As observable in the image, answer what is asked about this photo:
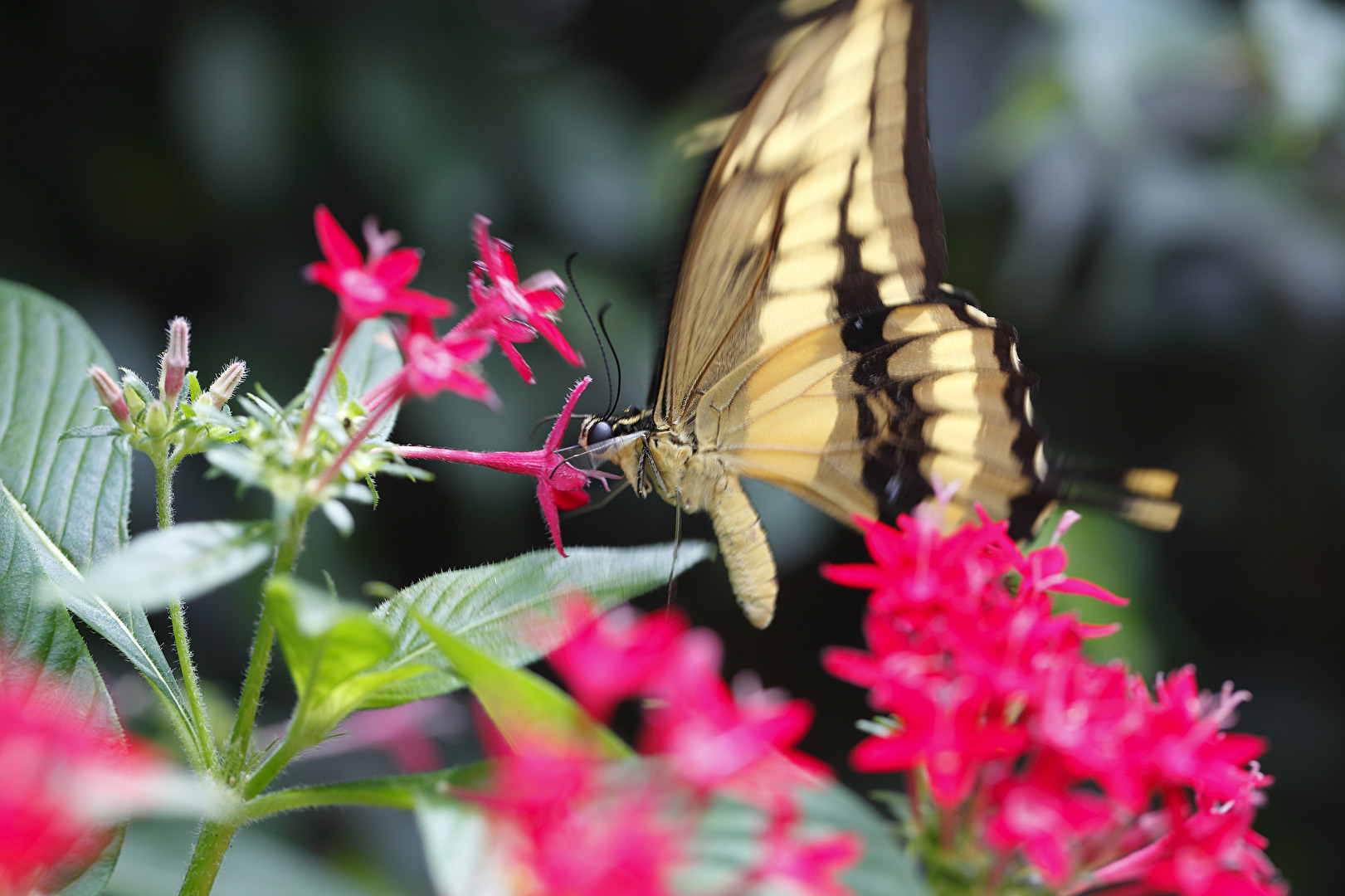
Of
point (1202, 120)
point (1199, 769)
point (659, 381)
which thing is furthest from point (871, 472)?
point (1202, 120)

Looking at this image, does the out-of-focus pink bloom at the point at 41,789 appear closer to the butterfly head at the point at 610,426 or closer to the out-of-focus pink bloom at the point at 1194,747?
the out-of-focus pink bloom at the point at 1194,747

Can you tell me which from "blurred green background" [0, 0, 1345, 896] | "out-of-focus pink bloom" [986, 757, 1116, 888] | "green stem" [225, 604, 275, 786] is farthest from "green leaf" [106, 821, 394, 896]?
"out-of-focus pink bloom" [986, 757, 1116, 888]

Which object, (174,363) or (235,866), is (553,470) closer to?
(174,363)

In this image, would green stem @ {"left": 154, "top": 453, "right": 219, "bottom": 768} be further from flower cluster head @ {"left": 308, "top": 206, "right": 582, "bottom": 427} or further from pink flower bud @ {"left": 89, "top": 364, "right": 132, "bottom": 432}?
flower cluster head @ {"left": 308, "top": 206, "right": 582, "bottom": 427}

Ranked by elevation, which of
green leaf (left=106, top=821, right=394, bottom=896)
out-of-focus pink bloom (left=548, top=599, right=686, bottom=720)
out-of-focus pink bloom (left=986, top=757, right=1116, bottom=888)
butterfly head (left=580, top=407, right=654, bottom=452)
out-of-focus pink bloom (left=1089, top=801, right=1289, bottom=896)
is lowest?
green leaf (left=106, top=821, right=394, bottom=896)

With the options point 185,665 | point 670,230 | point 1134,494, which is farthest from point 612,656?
point 670,230

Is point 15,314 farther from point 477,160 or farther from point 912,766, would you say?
point 477,160

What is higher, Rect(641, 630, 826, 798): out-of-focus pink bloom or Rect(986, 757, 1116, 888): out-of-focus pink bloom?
Rect(641, 630, 826, 798): out-of-focus pink bloom
